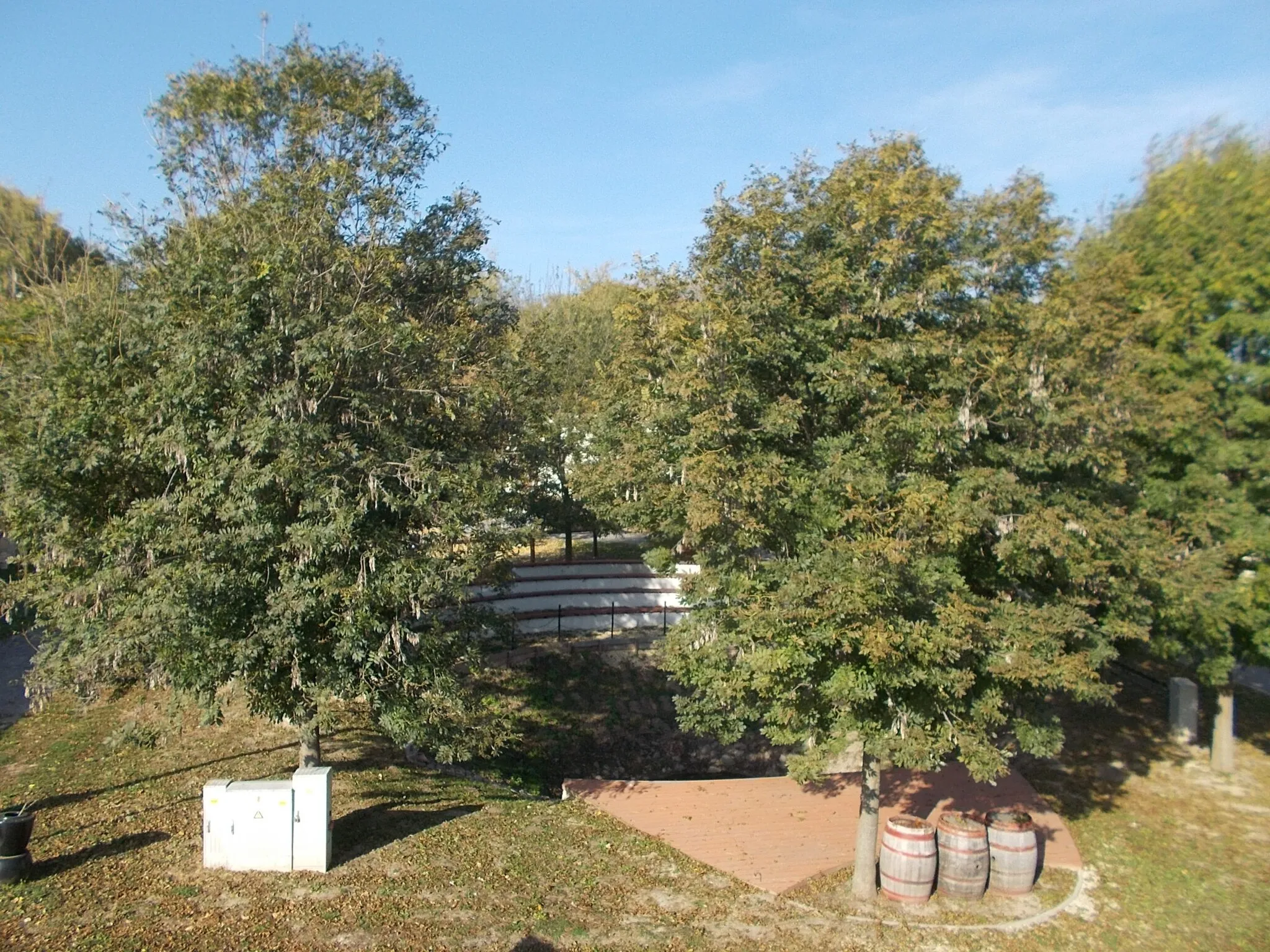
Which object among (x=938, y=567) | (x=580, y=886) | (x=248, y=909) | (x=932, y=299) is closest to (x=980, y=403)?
(x=932, y=299)

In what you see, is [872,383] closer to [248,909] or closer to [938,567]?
[938,567]

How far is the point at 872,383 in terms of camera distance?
29.7 ft

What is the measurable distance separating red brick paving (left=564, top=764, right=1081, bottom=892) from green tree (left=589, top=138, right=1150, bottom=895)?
4.02 ft

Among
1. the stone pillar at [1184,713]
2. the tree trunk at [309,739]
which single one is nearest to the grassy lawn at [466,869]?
the tree trunk at [309,739]

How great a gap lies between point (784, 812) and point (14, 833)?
879 centimetres

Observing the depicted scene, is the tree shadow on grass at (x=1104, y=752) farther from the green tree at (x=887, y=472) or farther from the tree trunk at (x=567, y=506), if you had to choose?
the tree trunk at (x=567, y=506)

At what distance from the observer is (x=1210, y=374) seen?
A: 1258cm

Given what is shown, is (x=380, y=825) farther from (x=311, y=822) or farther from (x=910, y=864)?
(x=910, y=864)

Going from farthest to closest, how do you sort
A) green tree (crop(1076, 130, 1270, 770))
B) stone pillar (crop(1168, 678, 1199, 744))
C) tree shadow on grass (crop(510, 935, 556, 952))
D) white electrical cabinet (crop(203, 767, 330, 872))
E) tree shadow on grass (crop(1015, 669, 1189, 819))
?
stone pillar (crop(1168, 678, 1199, 744)) → tree shadow on grass (crop(1015, 669, 1189, 819)) → green tree (crop(1076, 130, 1270, 770)) → white electrical cabinet (crop(203, 767, 330, 872)) → tree shadow on grass (crop(510, 935, 556, 952))

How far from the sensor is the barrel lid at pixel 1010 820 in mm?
9961

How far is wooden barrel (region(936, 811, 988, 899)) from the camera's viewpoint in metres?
9.77

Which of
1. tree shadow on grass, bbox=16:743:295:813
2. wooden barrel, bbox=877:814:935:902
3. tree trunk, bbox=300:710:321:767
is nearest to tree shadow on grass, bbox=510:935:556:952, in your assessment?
tree trunk, bbox=300:710:321:767

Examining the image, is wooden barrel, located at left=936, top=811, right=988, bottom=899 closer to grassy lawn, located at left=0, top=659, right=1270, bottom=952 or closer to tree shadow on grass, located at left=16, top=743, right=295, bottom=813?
grassy lawn, located at left=0, top=659, right=1270, bottom=952

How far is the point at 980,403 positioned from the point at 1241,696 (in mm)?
13574
